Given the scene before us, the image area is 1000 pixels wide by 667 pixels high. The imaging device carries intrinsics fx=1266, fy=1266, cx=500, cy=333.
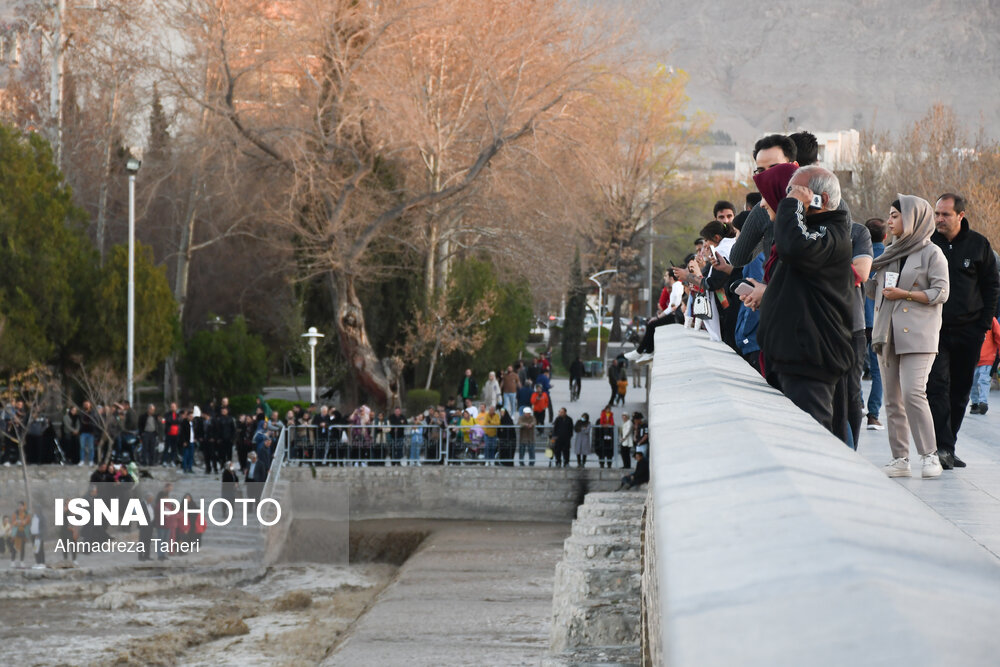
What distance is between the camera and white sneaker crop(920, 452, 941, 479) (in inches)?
337

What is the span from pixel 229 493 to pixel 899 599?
29696mm

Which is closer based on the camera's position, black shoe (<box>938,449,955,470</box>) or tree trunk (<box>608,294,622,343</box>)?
black shoe (<box>938,449,955,470</box>)

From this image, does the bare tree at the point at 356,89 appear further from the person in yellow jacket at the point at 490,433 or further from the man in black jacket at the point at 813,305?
the man in black jacket at the point at 813,305

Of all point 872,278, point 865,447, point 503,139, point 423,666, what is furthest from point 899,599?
point 503,139

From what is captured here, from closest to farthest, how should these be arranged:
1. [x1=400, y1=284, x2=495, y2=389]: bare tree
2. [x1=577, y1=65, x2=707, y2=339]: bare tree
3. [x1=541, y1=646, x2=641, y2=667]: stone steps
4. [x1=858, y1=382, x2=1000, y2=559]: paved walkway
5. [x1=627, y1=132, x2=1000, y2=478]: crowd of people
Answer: [x1=541, y1=646, x2=641, y2=667]: stone steps, [x1=627, y1=132, x2=1000, y2=478]: crowd of people, [x1=858, y1=382, x2=1000, y2=559]: paved walkway, [x1=400, y1=284, x2=495, y2=389]: bare tree, [x1=577, y1=65, x2=707, y2=339]: bare tree

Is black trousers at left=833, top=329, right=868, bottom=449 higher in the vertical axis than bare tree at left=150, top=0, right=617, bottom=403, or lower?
lower

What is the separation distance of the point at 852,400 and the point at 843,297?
2396 mm

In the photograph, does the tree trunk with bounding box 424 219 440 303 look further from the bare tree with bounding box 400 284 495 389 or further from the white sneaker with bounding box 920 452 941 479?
the white sneaker with bounding box 920 452 941 479

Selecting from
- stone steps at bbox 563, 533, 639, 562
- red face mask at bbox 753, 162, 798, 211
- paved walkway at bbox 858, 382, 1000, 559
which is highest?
red face mask at bbox 753, 162, 798, 211

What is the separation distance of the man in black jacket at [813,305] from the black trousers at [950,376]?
329 cm

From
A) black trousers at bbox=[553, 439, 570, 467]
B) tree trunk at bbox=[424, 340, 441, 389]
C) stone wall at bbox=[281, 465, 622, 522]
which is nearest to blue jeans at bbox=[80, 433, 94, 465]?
stone wall at bbox=[281, 465, 622, 522]

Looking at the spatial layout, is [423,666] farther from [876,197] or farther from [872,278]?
[876,197]

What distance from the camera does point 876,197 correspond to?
59.1 m

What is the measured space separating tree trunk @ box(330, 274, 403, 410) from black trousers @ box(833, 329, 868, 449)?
1160 inches
